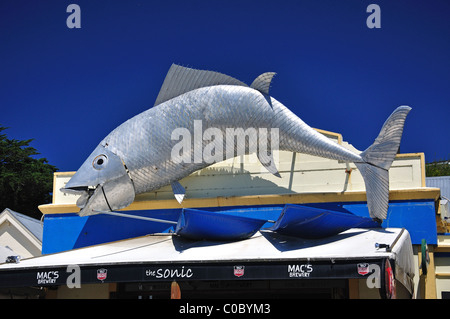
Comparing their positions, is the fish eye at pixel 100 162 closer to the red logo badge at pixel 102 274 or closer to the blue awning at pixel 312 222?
the red logo badge at pixel 102 274

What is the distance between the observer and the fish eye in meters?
9.96

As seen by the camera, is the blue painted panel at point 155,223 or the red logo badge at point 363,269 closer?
the red logo badge at point 363,269

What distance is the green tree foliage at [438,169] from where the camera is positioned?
41.9 meters

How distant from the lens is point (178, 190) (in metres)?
10.3

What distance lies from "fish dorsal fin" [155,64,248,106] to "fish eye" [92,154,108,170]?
1445 millimetres

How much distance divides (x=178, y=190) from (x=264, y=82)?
254cm

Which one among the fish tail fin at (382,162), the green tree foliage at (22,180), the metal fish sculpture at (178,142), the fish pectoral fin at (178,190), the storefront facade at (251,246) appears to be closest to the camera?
the storefront facade at (251,246)

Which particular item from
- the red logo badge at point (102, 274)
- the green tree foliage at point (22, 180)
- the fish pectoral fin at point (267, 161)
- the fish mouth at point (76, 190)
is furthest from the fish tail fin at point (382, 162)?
the green tree foliage at point (22, 180)

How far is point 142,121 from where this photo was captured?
1013 centimetres

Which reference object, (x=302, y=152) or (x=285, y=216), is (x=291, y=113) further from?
(x=285, y=216)

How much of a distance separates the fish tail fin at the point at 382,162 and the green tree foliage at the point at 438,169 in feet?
111

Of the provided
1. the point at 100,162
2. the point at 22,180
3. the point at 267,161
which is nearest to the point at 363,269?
the point at 267,161

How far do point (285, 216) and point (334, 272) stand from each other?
139 cm
